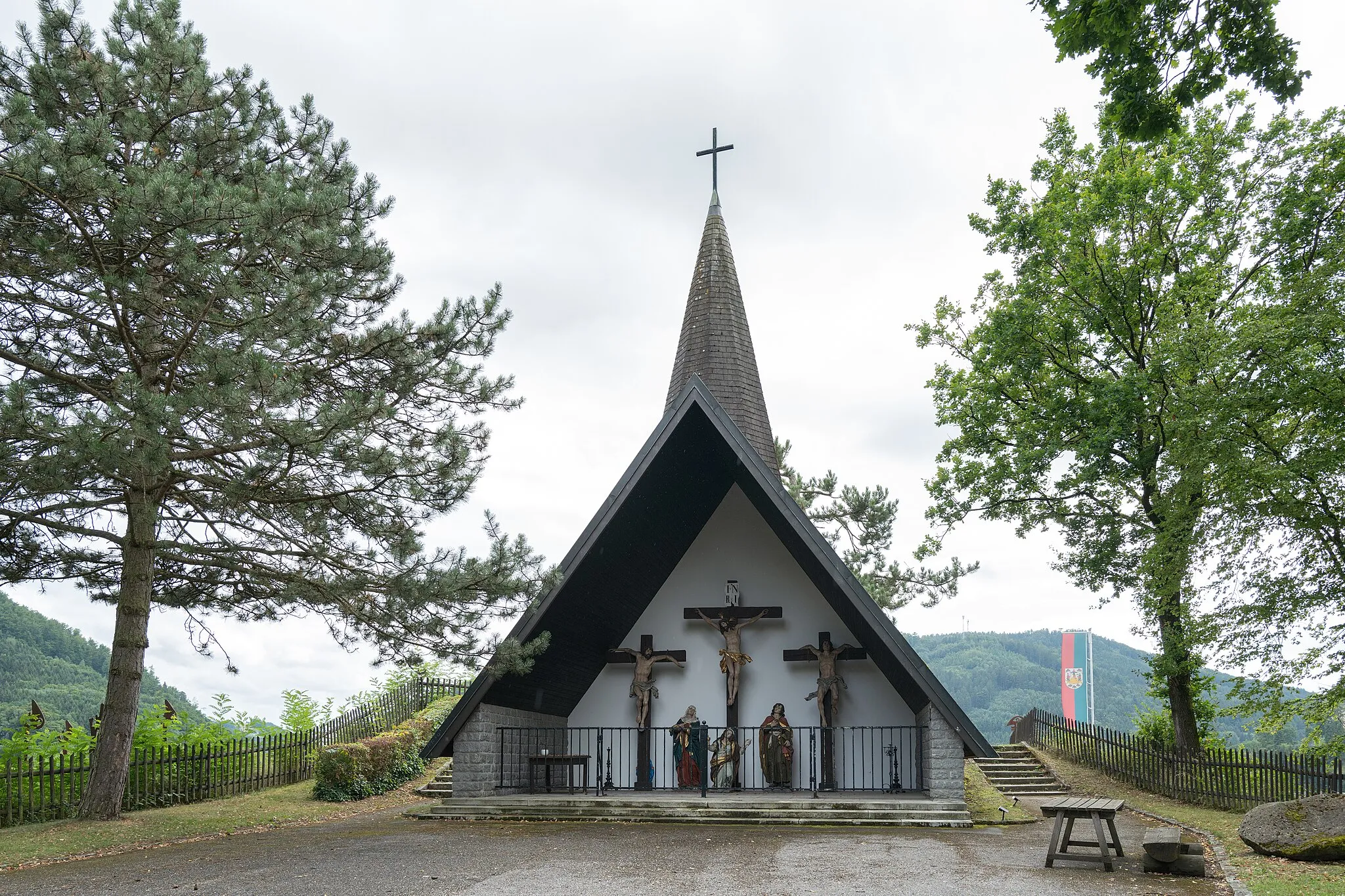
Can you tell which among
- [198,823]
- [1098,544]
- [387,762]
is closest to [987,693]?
[1098,544]

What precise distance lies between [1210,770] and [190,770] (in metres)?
14.0

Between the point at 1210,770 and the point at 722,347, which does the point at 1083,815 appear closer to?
the point at 1210,770

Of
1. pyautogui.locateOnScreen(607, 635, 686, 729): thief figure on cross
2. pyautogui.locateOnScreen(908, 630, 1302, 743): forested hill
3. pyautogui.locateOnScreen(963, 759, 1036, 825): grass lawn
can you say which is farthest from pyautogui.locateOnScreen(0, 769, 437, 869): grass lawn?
pyautogui.locateOnScreen(908, 630, 1302, 743): forested hill

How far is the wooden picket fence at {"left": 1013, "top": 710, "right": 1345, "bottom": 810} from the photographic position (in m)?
12.6

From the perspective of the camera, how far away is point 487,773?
39.5ft

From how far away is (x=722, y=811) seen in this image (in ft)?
37.0

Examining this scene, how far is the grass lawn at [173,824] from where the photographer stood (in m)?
8.91

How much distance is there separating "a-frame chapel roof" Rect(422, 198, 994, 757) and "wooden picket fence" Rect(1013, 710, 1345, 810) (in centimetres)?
465

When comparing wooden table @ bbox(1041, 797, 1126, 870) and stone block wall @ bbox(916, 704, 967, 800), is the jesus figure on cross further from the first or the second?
wooden table @ bbox(1041, 797, 1126, 870)

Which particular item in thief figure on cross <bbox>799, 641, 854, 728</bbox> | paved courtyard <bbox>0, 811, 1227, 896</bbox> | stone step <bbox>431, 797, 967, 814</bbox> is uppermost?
thief figure on cross <bbox>799, 641, 854, 728</bbox>

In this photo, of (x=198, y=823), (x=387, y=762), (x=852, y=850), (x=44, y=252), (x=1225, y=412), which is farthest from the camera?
(x=387, y=762)

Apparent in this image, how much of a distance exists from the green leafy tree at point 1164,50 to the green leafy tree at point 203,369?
6.75 m

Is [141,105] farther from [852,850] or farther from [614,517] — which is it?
[852,850]

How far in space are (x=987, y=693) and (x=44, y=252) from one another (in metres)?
66.5
